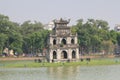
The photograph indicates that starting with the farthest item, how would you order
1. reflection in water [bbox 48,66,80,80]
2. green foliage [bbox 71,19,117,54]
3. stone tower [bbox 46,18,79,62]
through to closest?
green foliage [bbox 71,19,117,54], stone tower [bbox 46,18,79,62], reflection in water [bbox 48,66,80,80]

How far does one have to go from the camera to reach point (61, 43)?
91250 millimetres

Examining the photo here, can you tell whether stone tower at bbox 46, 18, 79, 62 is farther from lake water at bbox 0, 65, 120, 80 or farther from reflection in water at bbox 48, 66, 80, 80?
lake water at bbox 0, 65, 120, 80

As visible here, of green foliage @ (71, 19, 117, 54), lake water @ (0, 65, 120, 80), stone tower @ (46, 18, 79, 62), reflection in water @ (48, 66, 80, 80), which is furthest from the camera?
green foliage @ (71, 19, 117, 54)

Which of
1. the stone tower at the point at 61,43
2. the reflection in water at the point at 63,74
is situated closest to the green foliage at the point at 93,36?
the stone tower at the point at 61,43

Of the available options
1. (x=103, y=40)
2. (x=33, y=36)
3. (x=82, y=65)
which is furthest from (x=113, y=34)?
(x=82, y=65)

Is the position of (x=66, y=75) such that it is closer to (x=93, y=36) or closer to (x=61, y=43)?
(x=61, y=43)

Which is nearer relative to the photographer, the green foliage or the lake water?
the lake water

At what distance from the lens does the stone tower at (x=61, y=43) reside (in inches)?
3573

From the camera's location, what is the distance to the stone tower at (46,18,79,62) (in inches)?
3573

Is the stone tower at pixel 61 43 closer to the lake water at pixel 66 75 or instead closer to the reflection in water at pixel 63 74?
the reflection in water at pixel 63 74

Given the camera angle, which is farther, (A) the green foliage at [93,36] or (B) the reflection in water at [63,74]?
(A) the green foliage at [93,36]

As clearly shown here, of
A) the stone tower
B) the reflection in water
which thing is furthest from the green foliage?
the reflection in water

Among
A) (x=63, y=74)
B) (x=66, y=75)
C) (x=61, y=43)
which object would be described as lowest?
(x=66, y=75)

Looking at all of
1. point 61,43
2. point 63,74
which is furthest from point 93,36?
point 63,74
